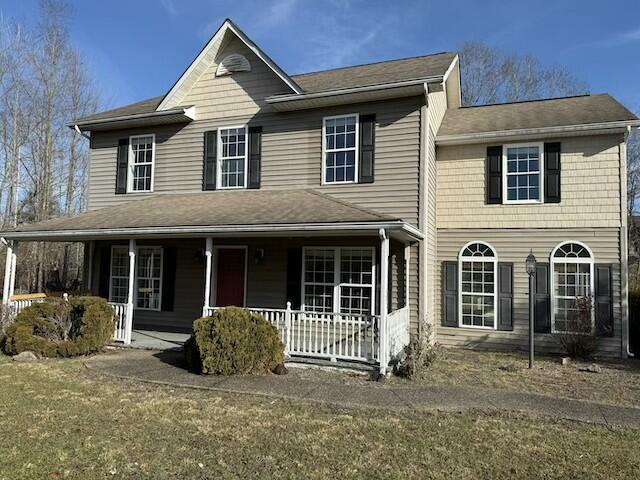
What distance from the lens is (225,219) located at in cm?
988

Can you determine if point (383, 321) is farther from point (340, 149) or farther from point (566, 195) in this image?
point (566, 195)

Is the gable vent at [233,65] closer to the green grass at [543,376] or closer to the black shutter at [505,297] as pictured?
the black shutter at [505,297]

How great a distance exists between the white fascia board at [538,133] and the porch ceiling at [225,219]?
10.7 feet

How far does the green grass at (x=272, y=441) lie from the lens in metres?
4.29

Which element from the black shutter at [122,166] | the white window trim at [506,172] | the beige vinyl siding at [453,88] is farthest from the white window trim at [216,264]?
the beige vinyl siding at [453,88]

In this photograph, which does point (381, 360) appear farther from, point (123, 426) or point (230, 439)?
point (123, 426)

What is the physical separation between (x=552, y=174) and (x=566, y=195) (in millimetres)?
598

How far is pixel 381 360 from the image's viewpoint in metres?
8.06

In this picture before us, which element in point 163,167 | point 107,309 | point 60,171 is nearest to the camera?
point 107,309

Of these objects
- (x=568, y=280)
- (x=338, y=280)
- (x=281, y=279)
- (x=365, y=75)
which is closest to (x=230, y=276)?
(x=281, y=279)

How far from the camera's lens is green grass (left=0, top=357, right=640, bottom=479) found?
4289 mm

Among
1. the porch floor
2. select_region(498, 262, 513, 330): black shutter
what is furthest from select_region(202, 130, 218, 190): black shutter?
select_region(498, 262, 513, 330): black shutter

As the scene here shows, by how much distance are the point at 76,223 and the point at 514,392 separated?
10.7 meters

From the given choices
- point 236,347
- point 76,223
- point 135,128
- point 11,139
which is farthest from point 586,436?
point 11,139
